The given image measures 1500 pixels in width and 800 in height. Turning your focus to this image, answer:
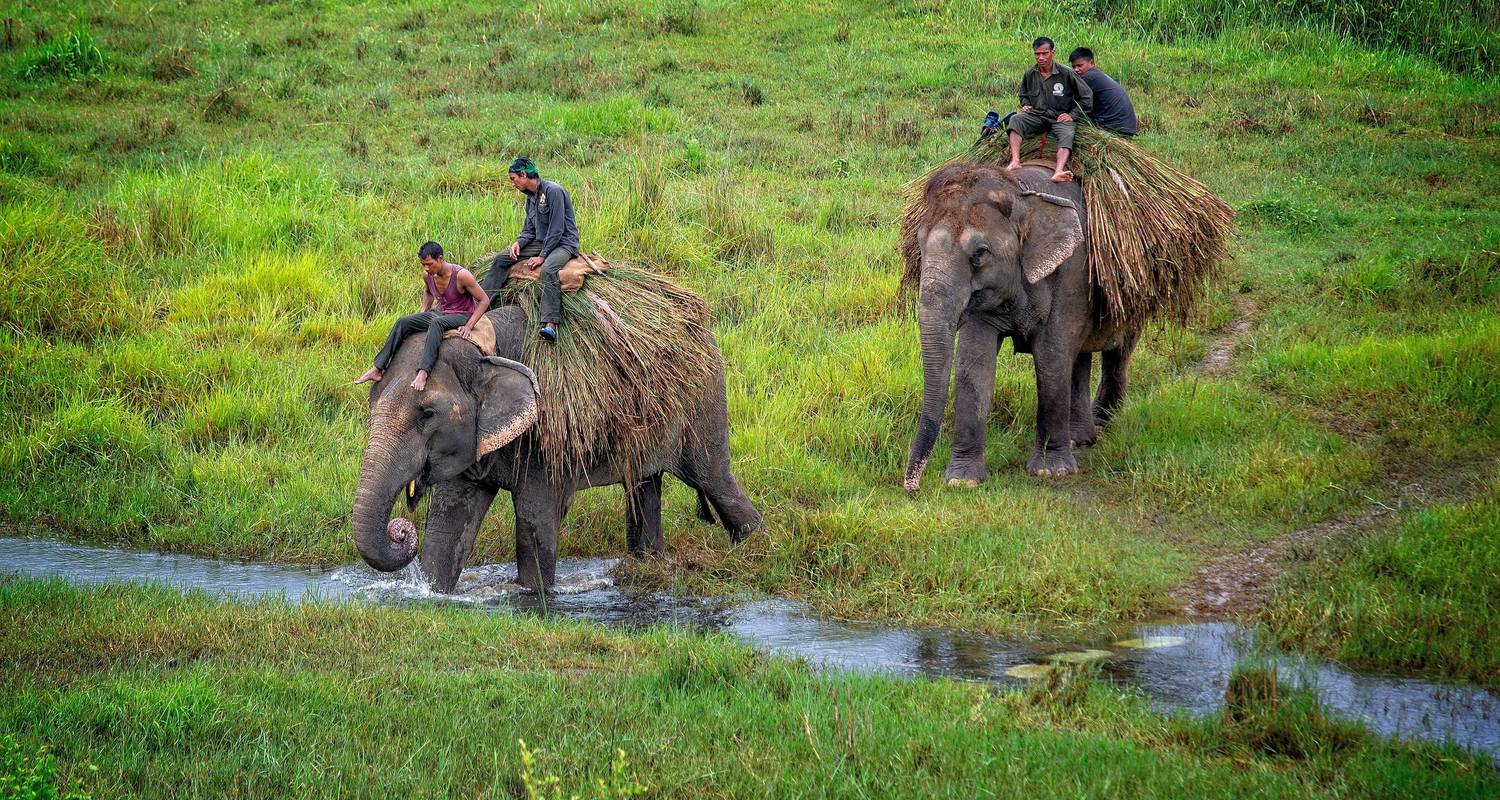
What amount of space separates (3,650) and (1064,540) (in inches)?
237

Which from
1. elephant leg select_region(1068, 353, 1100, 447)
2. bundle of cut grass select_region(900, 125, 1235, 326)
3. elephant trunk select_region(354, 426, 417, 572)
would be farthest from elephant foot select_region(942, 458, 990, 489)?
elephant trunk select_region(354, 426, 417, 572)

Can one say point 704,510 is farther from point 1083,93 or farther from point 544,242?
point 1083,93

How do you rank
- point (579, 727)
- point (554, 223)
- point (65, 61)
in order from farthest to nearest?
point (65, 61)
point (554, 223)
point (579, 727)

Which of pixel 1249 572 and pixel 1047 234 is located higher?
pixel 1047 234

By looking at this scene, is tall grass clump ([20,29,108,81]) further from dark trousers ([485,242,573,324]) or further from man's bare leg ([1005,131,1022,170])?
man's bare leg ([1005,131,1022,170])

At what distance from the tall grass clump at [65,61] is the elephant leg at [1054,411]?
Result: 14.0m

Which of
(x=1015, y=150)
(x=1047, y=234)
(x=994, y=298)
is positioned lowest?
(x=994, y=298)

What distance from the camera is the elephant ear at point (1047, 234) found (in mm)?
10422

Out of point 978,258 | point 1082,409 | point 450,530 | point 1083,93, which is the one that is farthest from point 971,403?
point 450,530

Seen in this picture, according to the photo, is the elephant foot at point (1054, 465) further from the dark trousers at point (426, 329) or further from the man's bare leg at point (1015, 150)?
the dark trousers at point (426, 329)

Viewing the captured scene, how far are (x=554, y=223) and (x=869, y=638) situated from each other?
122 inches

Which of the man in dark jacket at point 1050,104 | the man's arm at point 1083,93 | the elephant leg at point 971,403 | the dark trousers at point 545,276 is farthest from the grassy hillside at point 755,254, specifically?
the man's arm at point 1083,93

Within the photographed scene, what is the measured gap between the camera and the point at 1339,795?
5328 millimetres

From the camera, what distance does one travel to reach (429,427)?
8.17 m
